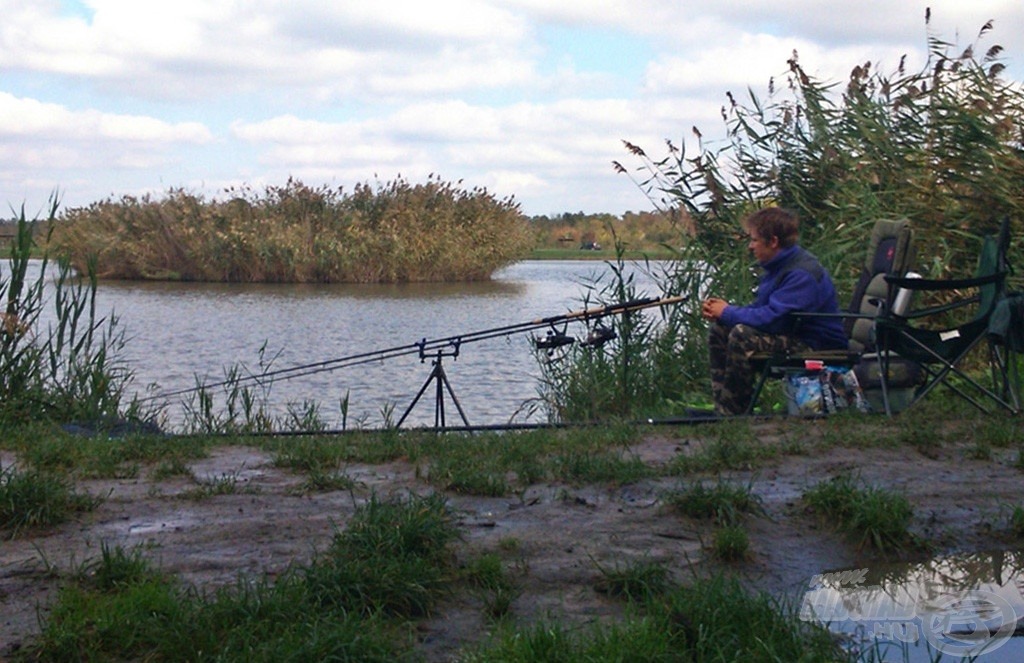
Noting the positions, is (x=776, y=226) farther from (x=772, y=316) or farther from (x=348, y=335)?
(x=348, y=335)

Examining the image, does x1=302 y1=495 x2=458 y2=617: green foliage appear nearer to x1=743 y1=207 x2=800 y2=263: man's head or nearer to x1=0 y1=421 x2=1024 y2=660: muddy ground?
x1=0 y1=421 x2=1024 y2=660: muddy ground

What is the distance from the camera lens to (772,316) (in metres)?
7.36

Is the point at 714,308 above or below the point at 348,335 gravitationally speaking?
above

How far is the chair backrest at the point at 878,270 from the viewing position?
7562 mm

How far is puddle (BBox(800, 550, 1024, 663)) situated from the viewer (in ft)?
11.5

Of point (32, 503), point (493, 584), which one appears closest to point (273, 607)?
point (493, 584)

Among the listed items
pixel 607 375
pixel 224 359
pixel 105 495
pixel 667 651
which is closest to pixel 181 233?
pixel 224 359

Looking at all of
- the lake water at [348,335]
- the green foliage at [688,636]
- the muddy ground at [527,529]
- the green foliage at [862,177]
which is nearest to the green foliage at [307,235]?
the lake water at [348,335]

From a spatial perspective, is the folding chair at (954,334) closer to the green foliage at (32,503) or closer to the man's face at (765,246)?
the man's face at (765,246)

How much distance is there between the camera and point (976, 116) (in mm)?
9430

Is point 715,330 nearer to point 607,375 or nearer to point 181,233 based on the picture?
point 607,375

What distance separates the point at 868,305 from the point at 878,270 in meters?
0.24

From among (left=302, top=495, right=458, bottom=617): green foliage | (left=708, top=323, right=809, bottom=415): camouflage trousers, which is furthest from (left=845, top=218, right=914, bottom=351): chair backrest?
(left=302, top=495, right=458, bottom=617): green foliage

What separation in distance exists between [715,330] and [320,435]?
270 centimetres
